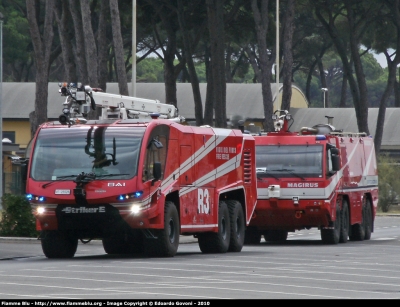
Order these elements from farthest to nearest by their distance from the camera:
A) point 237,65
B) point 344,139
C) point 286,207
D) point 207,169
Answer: point 237,65, point 344,139, point 286,207, point 207,169

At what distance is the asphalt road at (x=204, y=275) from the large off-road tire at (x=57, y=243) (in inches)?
8.5

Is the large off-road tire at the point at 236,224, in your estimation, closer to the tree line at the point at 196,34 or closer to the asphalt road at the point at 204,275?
the asphalt road at the point at 204,275

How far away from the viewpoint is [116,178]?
19.2m

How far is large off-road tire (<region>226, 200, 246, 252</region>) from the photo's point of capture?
22922 millimetres

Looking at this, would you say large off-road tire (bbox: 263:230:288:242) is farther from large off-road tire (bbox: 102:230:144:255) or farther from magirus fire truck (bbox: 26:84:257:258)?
magirus fire truck (bbox: 26:84:257:258)

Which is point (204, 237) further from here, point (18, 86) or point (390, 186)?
point (18, 86)

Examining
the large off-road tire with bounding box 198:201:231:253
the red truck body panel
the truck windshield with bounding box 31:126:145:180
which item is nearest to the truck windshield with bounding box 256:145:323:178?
the red truck body panel

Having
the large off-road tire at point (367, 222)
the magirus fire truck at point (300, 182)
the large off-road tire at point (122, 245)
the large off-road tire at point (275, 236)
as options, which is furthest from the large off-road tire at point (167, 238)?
the large off-road tire at point (367, 222)

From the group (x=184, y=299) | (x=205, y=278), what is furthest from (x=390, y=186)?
(x=184, y=299)

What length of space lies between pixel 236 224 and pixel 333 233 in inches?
185

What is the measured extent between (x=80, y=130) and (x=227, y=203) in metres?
4.50

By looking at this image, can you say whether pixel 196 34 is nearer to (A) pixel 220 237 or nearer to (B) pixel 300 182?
(B) pixel 300 182

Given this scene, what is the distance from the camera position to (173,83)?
45656 mm

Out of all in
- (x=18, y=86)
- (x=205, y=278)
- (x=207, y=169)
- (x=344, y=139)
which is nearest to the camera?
(x=205, y=278)
